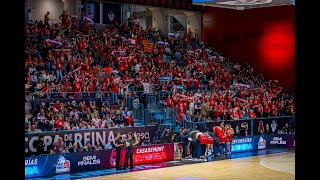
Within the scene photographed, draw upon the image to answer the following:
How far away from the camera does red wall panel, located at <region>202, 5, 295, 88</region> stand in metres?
36.2

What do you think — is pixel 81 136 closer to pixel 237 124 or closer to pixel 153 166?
pixel 153 166

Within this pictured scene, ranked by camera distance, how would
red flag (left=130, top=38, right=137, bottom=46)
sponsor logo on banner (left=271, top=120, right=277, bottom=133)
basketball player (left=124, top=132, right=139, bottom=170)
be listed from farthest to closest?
red flag (left=130, top=38, right=137, bottom=46), sponsor logo on banner (left=271, top=120, right=277, bottom=133), basketball player (left=124, top=132, right=139, bottom=170)

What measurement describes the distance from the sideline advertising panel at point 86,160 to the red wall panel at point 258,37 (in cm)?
1518

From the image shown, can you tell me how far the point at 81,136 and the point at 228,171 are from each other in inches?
237

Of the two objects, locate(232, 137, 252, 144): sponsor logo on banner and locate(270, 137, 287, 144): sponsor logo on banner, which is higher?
locate(232, 137, 252, 144): sponsor logo on banner

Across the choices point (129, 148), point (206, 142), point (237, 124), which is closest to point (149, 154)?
point (129, 148)

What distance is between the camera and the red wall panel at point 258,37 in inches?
1427

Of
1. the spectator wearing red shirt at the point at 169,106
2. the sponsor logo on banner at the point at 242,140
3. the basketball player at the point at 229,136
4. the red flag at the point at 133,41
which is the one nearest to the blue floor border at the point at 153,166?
the basketball player at the point at 229,136

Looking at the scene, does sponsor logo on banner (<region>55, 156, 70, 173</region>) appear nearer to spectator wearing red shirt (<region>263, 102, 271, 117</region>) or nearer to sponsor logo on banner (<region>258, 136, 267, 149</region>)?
sponsor logo on banner (<region>258, 136, 267, 149</region>)

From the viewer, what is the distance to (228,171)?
20.8m

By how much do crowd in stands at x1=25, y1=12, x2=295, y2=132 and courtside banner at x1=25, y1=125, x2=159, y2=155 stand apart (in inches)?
21.6

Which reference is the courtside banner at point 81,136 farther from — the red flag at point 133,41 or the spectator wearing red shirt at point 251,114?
the red flag at point 133,41

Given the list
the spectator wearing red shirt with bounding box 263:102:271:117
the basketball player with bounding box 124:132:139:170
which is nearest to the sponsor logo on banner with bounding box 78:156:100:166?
the basketball player with bounding box 124:132:139:170
